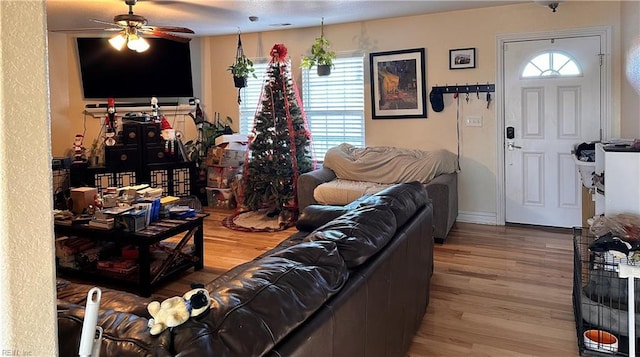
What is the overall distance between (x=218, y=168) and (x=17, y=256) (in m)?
5.55

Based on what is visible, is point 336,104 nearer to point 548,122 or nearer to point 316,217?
point 548,122

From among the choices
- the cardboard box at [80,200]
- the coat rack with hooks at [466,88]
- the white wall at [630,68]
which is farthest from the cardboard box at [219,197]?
the white wall at [630,68]

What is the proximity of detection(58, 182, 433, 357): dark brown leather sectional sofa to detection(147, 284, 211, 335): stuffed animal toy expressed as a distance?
20 millimetres

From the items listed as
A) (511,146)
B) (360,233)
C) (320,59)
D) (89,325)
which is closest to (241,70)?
(320,59)

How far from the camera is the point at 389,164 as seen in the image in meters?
5.16

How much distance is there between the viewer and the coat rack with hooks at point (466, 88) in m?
5.13

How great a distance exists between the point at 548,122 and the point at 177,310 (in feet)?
15.5

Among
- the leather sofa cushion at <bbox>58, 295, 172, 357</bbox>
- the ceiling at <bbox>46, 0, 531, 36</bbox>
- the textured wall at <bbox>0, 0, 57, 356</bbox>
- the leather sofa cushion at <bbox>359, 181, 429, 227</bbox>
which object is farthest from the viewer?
the ceiling at <bbox>46, 0, 531, 36</bbox>

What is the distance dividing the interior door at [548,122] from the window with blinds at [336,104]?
1.74 metres

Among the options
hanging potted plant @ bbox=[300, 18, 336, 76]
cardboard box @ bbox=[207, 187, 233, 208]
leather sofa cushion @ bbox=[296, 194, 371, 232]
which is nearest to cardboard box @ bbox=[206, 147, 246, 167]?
cardboard box @ bbox=[207, 187, 233, 208]

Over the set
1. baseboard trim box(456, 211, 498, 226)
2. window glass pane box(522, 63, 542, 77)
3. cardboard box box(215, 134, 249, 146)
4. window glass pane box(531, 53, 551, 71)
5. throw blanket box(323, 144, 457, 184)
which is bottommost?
baseboard trim box(456, 211, 498, 226)

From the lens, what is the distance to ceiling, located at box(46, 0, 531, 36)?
4.50 m

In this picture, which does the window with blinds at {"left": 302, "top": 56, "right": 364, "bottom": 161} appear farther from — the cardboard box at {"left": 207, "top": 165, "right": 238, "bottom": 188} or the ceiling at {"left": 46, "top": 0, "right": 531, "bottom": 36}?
the cardboard box at {"left": 207, "top": 165, "right": 238, "bottom": 188}

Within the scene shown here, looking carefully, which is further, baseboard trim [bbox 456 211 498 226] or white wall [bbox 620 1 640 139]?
baseboard trim [bbox 456 211 498 226]
